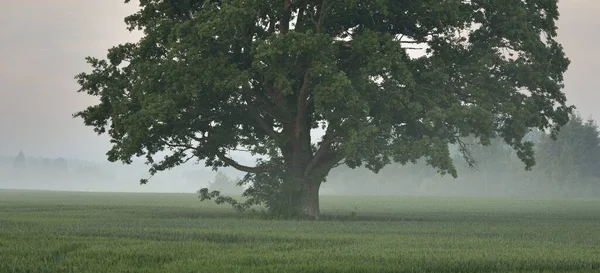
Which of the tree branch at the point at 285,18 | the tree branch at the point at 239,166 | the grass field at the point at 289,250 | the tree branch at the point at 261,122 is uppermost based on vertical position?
the tree branch at the point at 285,18

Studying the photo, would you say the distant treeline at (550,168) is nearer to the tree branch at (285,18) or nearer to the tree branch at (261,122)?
the tree branch at (261,122)

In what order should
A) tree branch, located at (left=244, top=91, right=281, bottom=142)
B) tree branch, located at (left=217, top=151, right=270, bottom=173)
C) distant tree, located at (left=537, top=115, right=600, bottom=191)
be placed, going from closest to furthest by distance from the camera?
tree branch, located at (left=244, top=91, right=281, bottom=142) < tree branch, located at (left=217, top=151, right=270, bottom=173) < distant tree, located at (left=537, top=115, right=600, bottom=191)

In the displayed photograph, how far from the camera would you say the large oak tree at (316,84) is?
131 ft

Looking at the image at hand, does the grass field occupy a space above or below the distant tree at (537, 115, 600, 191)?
below

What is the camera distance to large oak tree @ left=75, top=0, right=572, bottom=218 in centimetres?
3994

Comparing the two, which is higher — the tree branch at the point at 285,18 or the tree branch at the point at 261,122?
the tree branch at the point at 285,18

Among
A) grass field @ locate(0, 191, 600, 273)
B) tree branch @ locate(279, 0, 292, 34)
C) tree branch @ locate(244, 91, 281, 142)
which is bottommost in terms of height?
grass field @ locate(0, 191, 600, 273)

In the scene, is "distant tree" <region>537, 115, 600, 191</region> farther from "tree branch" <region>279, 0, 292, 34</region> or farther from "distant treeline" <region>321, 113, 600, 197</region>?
"tree branch" <region>279, 0, 292, 34</region>

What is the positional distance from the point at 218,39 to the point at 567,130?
395 ft

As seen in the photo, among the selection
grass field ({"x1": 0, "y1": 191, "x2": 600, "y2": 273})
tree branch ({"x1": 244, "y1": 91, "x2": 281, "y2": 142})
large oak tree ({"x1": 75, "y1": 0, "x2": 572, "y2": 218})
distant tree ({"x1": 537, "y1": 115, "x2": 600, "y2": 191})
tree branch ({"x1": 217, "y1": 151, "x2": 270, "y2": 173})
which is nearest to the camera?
grass field ({"x1": 0, "y1": 191, "x2": 600, "y2": 273})

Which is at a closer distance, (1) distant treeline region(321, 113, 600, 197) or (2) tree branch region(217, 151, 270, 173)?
(2) tree branch region(217, 151, 270, 173)

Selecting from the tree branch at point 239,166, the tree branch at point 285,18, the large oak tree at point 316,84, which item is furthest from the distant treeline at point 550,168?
the tree branch at point 285,18

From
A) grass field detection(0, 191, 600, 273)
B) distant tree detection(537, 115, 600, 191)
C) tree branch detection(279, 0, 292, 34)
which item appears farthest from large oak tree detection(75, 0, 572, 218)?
distant tree detection(537, 115, 600, 191)

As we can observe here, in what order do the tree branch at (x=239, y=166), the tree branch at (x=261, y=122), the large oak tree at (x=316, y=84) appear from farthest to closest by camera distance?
1. the tree branch at (x=239, y=166)
2. the tree branch at (x=261, y=122)
3. the large oak tree at (x=316, y=84)
